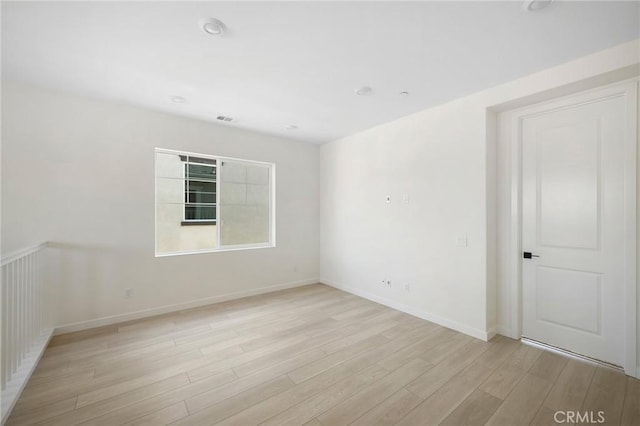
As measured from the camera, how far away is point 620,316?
Result: 2.24m

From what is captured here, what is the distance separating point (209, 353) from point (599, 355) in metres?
3.58

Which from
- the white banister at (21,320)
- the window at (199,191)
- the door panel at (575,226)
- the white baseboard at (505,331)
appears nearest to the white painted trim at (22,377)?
the white banister at (21,320)

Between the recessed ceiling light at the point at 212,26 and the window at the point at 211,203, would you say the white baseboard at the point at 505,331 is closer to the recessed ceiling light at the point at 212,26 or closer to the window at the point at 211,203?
the window at the point at 211,203

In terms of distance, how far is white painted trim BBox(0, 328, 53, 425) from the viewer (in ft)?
5.69

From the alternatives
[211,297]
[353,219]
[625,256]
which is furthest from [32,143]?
[625,256]

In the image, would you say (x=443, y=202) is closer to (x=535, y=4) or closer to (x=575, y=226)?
(x=575, y=226)

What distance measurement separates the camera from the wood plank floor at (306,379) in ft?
5.76

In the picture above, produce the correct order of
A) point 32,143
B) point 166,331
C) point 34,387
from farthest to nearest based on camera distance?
point 166,331 → point 32,143 → point 34,387

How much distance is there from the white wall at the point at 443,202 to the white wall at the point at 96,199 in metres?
2.19

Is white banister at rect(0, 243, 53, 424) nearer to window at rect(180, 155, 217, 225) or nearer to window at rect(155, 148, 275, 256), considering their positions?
window at rect(155, 148, 275, 256)

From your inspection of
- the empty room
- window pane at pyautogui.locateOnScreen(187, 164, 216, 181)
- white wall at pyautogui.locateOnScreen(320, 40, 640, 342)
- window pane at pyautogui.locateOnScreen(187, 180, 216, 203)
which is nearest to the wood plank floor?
the empty room

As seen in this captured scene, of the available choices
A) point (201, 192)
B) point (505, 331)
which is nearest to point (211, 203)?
point (201, 192)

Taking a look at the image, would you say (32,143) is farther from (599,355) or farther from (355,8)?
(599,355)

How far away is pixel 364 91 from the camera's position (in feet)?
9.30
